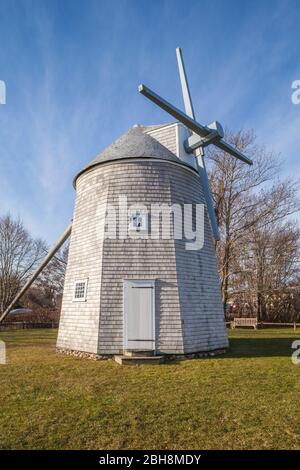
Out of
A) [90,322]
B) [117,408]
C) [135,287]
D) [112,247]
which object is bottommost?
[117,408]

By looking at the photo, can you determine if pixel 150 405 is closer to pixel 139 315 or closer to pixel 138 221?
pixel 139 315

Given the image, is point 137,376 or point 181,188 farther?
point 181,188

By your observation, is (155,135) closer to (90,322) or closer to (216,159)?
(90,322)

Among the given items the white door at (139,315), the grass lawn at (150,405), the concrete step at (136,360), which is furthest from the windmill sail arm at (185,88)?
the grass lawn at (150,405)

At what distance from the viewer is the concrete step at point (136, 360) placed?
29.0ft

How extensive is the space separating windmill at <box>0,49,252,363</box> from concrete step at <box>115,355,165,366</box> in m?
0.08

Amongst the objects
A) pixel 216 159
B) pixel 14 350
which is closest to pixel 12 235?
pixel 216 159

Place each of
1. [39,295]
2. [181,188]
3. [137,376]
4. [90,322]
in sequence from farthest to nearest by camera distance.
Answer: [39,295] → [181,188] → [90,322] → [137,376]

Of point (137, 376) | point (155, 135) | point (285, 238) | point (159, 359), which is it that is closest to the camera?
point (137, 376)

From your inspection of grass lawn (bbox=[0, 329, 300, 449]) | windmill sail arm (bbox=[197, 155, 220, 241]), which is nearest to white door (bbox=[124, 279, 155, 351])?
grass lawn (bbox=[0, 329, 300, 449])

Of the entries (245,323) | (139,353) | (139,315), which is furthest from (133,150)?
(245,323)

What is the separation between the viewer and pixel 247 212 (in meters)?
23.6

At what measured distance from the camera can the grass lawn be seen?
14.0 feet

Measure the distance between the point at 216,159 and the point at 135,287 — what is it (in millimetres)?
16258
